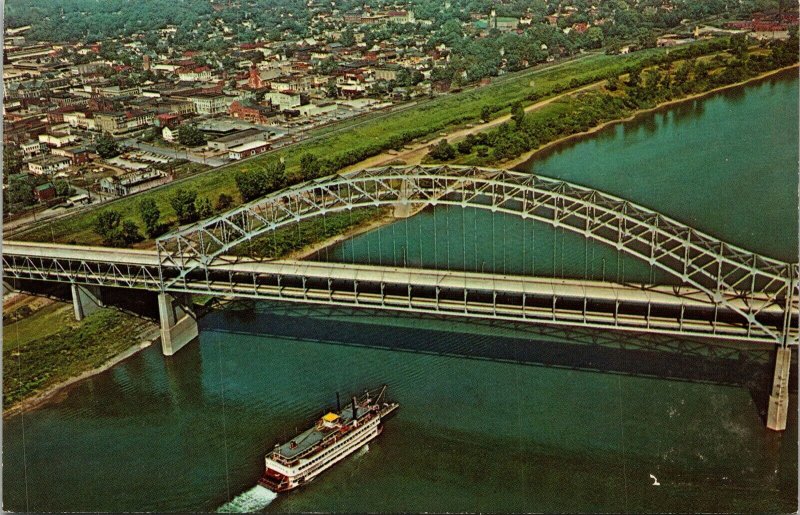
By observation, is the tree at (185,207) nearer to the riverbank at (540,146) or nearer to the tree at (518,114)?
the riverbank at (540,146)

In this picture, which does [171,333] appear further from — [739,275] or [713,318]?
[739,275]

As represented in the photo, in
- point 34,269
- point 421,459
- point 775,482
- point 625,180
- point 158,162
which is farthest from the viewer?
point 158,162

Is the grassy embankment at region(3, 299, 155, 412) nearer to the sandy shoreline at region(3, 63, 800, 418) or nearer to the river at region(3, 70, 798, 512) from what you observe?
the sandy shoreline at region(3, 63, 800, 418)

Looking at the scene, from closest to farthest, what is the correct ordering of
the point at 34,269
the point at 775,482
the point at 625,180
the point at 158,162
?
the point at 775,482
the point at 34,269
the point at 625,180
the point at 158,162

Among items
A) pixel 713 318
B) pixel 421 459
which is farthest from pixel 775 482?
pixel 421 459

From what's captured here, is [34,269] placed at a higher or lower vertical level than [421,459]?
higher

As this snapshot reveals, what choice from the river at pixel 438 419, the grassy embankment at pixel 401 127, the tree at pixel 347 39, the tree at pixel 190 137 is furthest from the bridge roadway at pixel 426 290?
the tree at pixel 347 39

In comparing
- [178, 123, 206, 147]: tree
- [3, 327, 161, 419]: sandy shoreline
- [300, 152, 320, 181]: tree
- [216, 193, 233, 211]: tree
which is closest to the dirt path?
[300, 152, 320, 181]: tree

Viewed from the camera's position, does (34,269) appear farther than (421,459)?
Yes
